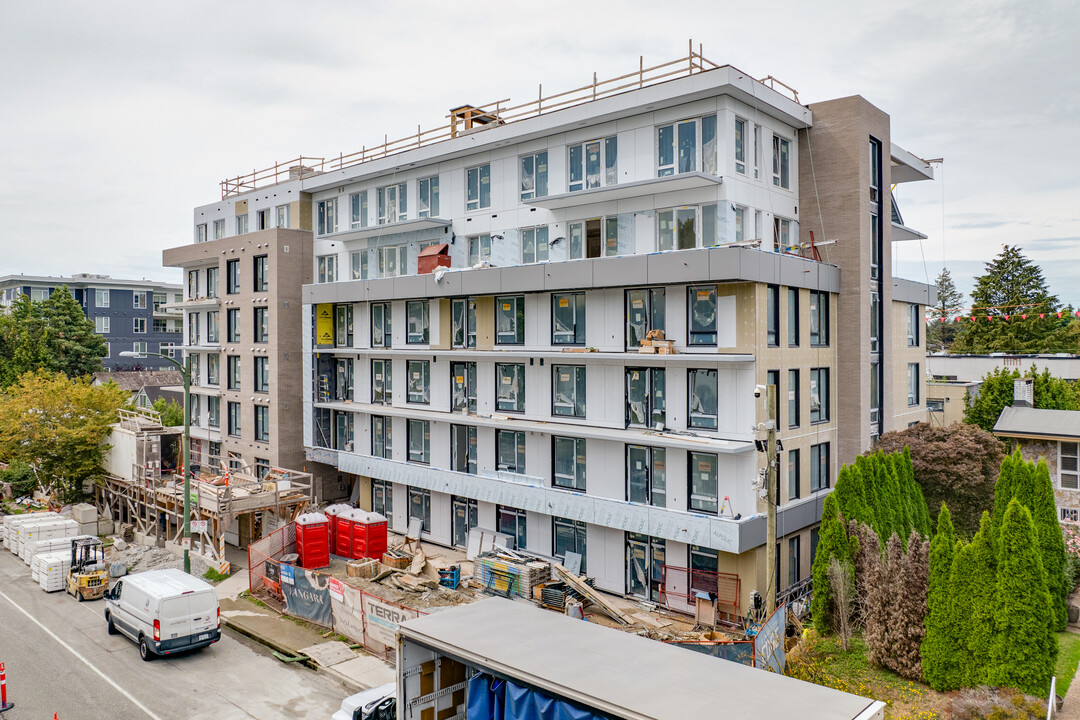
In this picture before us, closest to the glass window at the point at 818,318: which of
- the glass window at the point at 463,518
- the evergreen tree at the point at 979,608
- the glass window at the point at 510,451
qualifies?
the evergreen tree at the point at 979,608

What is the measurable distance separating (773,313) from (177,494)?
27.5m

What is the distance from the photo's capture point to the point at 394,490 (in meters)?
37.1

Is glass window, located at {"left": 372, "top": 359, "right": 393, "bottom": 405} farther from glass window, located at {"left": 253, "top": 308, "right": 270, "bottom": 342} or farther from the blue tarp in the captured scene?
the blue tarp

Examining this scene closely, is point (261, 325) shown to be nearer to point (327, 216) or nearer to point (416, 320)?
point (327, 216)

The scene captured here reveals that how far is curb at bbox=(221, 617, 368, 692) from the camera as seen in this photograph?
20516 millimetres

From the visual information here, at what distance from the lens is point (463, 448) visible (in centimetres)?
3381

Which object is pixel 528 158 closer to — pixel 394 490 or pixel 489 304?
pixel 489 304

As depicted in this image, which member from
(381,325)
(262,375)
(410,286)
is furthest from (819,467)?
(262,375)

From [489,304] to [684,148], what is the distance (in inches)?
414

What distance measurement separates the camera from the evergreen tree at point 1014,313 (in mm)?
71688

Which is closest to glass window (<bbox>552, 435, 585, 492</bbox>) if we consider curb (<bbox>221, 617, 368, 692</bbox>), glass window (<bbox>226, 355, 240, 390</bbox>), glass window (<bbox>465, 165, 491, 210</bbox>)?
glass window (<bbox>465, 165, 491, 210</bbox>)

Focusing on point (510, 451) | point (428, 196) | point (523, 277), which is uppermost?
point (428, 196)

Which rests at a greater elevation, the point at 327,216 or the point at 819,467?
the point at 327,216

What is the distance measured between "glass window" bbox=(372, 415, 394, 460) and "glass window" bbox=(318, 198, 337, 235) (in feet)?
36.8
